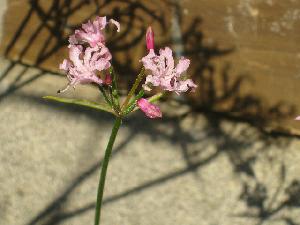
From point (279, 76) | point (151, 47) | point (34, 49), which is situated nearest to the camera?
point (151, 47)

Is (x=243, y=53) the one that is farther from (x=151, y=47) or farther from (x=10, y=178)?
(x=151, y=47)

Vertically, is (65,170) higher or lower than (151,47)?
lower

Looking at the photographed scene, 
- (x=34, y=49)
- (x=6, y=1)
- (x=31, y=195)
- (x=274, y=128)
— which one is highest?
(x=6, y=1)

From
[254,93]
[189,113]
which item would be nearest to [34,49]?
[189,113]

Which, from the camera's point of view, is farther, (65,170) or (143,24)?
(143,24)

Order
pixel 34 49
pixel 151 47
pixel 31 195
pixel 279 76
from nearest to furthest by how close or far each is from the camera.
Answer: pixel 151 47, pixel 31 195, pixel 279 76, pixel 34 49

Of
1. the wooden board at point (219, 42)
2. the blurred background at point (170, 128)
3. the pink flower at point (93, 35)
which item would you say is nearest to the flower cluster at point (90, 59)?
the pink flower at point (93, 35)

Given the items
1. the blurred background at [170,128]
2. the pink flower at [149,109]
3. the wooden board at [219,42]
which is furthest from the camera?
the wooden board at [219,42]

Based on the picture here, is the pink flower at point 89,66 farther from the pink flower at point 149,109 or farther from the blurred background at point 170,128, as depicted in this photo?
the blurred background at point 170,128

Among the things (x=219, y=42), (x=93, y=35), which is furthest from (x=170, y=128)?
(x=93, y=35)
